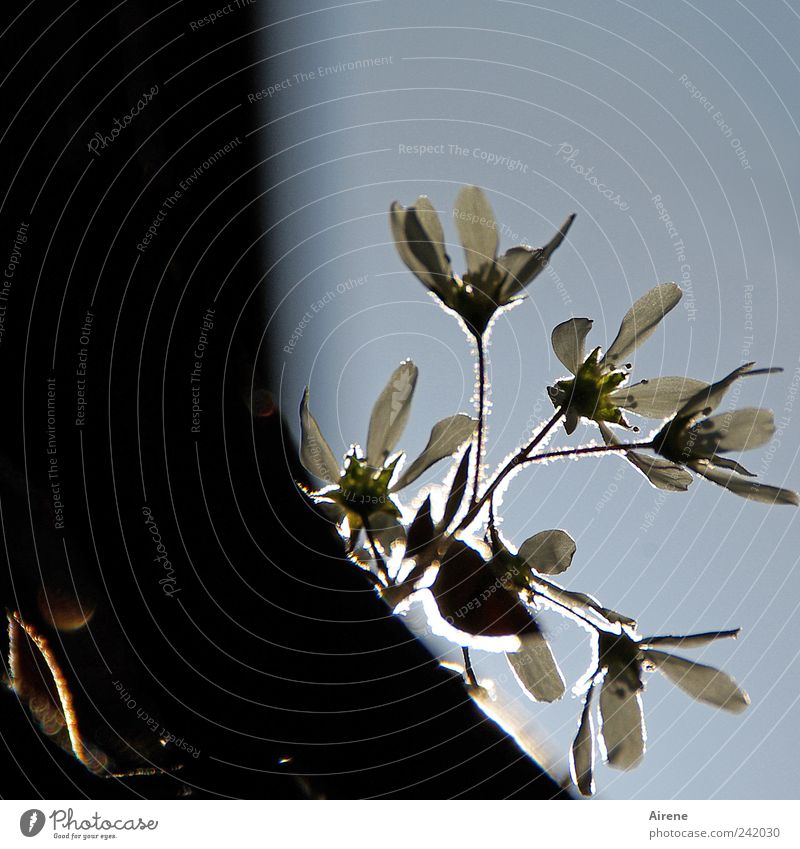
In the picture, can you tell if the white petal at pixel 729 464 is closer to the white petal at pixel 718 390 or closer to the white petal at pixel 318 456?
the white petal at pixel 718 390

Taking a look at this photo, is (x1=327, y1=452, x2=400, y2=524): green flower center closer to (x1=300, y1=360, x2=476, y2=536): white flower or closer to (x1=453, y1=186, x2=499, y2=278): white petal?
(x1=300, y1=360, x2=476, y2=536): white flower

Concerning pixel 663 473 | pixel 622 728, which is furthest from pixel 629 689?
pixel 663 473

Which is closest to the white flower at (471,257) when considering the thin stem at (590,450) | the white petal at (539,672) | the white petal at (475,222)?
the white petal at (475,222)

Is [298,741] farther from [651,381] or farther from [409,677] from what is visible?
[651,381]

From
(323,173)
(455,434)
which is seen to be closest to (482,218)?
(455,434)

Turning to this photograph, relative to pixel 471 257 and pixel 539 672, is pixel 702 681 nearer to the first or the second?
pixel 539 672
